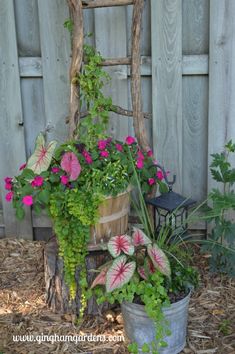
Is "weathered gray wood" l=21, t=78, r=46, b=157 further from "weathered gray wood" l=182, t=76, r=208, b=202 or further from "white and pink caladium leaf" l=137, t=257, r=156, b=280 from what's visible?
"white and pink caladium leaf" l=137, t=257, r=156, b=280

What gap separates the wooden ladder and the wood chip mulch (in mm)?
920

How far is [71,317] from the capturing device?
2934 millimetres

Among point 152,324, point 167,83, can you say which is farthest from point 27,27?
point 152,324

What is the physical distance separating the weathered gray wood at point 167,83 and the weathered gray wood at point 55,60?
56cm

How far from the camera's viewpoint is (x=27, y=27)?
340 cm

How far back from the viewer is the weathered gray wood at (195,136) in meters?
3.35

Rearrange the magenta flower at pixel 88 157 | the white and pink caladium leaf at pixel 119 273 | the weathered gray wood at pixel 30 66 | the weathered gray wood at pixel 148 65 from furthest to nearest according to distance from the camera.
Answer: the weathered gray wood at pixel 30 66 < the weathered gray wood at pixel 148 65 < the magenta flower at pixel 88 157 < the white and pink caladium leaf at pixel 119 273

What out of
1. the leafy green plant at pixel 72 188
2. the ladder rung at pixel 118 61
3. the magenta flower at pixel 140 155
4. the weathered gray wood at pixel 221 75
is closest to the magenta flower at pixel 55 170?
the leafy green plant at pixel 72 188

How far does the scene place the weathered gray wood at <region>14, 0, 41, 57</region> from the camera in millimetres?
3365

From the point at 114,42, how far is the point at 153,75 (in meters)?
0.31

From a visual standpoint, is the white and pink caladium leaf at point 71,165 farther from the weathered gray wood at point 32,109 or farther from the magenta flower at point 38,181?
the weathered gray wood at point 32,109

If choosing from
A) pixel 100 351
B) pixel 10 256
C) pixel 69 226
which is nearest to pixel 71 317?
pixel 100 351

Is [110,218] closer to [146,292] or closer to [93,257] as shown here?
[93,257]

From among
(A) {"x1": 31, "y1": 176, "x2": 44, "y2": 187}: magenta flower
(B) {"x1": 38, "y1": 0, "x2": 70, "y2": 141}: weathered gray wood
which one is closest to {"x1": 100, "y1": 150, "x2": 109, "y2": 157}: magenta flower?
(A) {"x1": 31, "y1": 176, "x2": 44, "y2": 187}: magenta flower
